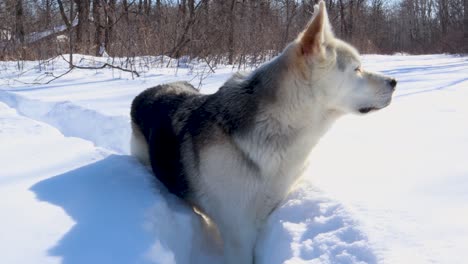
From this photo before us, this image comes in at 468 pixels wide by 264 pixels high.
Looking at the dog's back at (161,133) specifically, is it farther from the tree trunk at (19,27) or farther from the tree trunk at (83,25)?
the tree trunk at (19,27)

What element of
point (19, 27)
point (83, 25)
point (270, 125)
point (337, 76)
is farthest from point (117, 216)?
point (19, 27)

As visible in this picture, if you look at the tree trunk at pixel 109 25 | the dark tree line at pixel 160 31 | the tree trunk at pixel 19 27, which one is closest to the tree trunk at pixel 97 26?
the dark tree line at pixel 160 31

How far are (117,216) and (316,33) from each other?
1.56 m

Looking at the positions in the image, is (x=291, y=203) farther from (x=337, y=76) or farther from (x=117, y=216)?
(x=117, y=216)

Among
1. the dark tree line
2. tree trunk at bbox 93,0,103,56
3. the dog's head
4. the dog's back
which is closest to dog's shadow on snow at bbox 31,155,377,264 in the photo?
the dog's back

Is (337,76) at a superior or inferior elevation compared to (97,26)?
inferior

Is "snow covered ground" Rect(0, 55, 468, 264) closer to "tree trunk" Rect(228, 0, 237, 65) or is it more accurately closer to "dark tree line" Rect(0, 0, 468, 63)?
"dark tree line" Rect(0, 0, 468, 63)

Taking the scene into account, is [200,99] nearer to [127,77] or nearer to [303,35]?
[303,35]

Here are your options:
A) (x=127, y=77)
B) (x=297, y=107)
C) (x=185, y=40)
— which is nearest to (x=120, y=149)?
(x=297, y=107)

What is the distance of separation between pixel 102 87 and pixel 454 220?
6662mm

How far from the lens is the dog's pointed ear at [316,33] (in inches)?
103

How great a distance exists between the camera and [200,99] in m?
3.24

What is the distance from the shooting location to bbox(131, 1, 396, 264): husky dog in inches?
109

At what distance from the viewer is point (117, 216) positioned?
2.55 m
